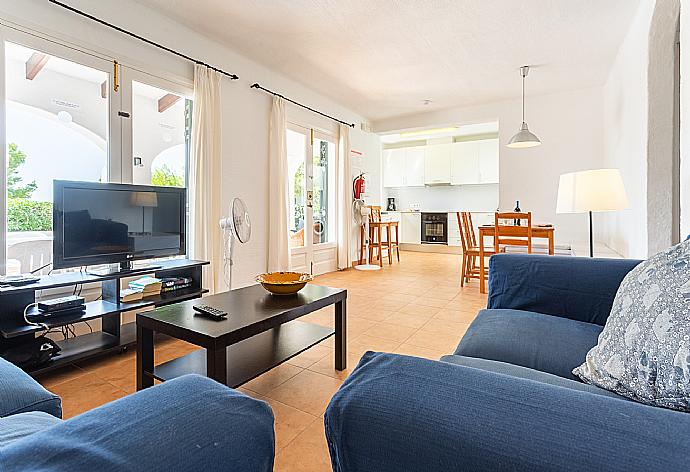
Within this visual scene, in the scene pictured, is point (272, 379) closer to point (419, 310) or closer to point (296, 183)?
point (419, 310)

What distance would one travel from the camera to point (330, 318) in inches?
135

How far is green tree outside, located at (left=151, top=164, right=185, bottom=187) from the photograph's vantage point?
3420 mm

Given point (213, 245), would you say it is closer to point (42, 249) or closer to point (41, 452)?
point (42, 249)

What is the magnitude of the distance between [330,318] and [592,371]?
255cm

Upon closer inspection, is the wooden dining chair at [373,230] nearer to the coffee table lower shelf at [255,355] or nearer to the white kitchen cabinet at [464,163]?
the white kitchen cabinet at [464,163]

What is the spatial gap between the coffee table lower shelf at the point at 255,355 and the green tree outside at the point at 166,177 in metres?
1.92

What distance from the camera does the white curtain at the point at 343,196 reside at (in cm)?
611

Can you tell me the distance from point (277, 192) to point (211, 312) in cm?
293

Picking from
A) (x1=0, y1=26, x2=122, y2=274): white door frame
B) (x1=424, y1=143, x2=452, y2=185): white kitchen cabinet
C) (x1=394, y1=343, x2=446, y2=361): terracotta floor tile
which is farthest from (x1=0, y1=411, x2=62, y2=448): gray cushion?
(x1=424, y1=143, x2=452, y2=185): white kitchen cabinet

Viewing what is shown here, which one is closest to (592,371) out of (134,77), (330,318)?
(330,318)

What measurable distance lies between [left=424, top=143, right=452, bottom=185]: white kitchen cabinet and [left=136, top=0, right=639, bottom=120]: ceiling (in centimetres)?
318

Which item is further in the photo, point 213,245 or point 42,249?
point 213,245

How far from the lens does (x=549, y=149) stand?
5.82 meters

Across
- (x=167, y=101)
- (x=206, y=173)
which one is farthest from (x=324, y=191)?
(x=167, y=101)
